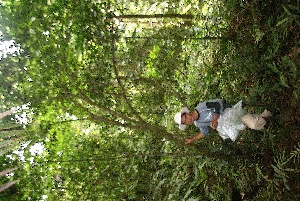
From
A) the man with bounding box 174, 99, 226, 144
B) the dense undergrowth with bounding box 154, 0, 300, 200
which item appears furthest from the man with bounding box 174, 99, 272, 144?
the dense undergrowth with bounding box 154, 0, 300, 200

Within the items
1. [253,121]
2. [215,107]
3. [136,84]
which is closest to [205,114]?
[215,107]

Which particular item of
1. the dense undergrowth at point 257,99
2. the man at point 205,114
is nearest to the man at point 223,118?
the man at point 205,114

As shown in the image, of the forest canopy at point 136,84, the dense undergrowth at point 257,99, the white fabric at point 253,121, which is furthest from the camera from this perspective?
the forest canopy at point 136,84

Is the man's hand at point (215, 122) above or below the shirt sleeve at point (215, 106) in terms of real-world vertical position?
below

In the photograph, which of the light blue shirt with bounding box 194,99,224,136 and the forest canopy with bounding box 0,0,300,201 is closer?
the light blue shirt with bounding box 194,99,224,136

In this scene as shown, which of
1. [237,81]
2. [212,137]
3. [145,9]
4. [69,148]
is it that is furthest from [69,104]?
[145,9]

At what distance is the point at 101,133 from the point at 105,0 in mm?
4782

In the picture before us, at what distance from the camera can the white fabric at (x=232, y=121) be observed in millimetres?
5234

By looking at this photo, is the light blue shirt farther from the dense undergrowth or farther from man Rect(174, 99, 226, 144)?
the dense undergrowth

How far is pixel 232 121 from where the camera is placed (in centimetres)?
526

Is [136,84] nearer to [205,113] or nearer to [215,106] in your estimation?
[205,113]

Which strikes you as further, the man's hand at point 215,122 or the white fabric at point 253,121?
the man's hand at point 215,122

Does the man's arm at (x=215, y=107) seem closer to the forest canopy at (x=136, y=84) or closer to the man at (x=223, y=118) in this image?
the man at (x=223, y=118)

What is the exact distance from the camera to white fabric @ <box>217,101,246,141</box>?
5234 mm
